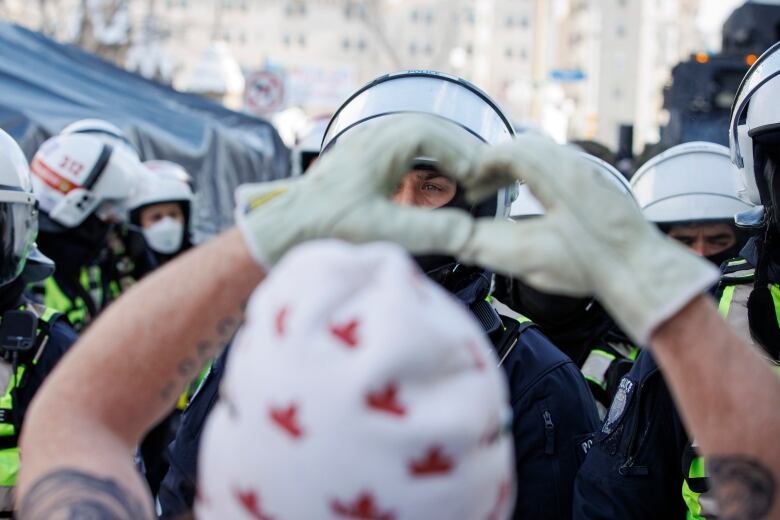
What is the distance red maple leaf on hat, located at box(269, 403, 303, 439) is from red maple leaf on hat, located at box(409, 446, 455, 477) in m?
0.16

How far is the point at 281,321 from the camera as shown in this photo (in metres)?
1.46

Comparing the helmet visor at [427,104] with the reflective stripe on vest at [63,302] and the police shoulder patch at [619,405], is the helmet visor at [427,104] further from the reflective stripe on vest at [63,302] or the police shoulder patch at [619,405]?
the reflective stripe on vest at [63,302]

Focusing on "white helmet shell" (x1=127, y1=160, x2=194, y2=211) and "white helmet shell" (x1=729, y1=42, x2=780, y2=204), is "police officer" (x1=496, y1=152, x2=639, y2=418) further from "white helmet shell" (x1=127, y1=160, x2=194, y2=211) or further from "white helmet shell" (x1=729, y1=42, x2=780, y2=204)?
"white helmet shell" (x1=127, y1=160, x2=194, y2=211)

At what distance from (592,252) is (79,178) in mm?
5679

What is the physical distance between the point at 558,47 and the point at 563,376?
99301mm

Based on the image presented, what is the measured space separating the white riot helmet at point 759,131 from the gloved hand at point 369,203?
64.1 inches

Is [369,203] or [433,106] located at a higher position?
[369,203]

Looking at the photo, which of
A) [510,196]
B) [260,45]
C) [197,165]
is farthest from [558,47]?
[510,196]

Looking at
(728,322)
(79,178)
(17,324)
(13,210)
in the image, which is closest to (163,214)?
(79,178)

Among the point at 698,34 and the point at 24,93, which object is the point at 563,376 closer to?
the point at 24,93

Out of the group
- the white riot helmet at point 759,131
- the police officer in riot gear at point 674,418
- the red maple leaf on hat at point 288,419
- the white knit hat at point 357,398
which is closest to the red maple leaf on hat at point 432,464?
the white knit hat at point 357,398

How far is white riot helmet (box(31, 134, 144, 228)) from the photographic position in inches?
261

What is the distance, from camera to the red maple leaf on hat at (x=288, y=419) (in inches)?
57.0

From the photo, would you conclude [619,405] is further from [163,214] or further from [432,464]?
[163,214]
